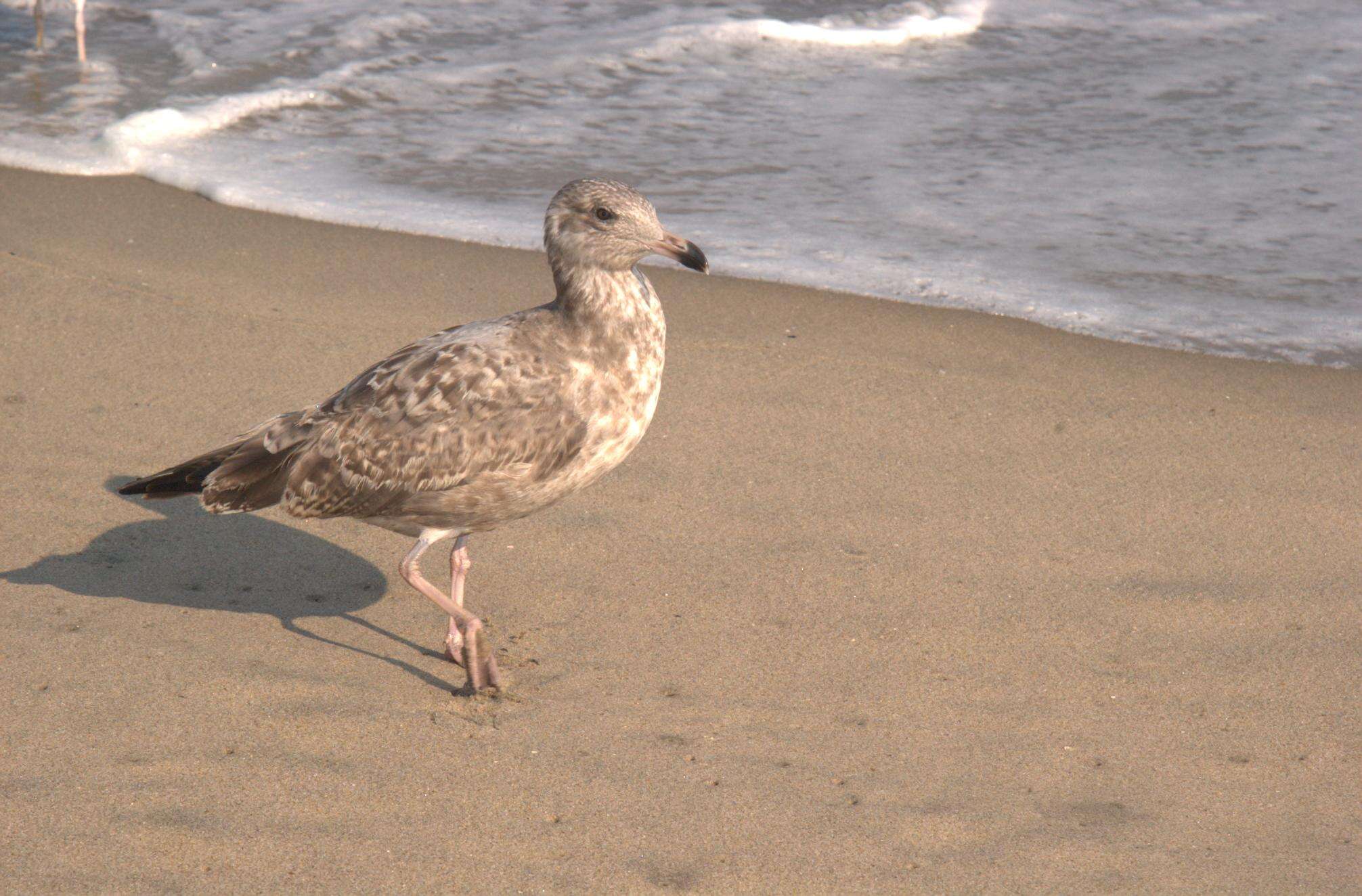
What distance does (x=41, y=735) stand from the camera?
445 centimetres

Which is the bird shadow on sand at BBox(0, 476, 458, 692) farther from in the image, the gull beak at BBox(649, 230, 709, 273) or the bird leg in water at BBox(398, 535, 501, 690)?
the gull beak at BBox(649, 230, 709, 273)

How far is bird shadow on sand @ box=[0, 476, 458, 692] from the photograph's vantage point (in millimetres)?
5359

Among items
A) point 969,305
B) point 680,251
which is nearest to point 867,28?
point 969,305

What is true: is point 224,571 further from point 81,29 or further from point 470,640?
point 81,29

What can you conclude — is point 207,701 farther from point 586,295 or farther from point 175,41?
point 175,41

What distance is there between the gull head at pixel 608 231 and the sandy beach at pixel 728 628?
1341 millimetres

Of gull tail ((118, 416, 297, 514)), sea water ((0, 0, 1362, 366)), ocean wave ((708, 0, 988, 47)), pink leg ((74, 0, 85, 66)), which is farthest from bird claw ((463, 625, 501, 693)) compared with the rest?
ocean wave ((708, 0, 988, 47))

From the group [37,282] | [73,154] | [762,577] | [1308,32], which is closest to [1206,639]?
[762,577]

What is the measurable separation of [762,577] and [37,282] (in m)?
4.60

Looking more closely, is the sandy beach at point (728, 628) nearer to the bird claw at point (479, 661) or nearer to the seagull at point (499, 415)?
the bird claw at point (479, 661)

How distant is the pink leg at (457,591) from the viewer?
515 centimetres

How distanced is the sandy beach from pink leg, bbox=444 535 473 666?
111 mm

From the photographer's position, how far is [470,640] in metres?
4.86

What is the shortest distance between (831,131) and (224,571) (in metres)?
7.37
